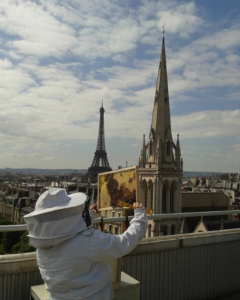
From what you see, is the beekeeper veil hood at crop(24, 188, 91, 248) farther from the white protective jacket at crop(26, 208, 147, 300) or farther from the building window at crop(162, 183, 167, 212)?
the building window at crop(162, 183, 167, 212)

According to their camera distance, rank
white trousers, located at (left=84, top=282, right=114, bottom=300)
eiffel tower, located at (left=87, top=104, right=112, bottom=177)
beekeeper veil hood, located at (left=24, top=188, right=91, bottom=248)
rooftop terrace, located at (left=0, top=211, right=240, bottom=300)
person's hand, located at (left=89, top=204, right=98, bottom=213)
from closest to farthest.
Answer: beekeeper veil hood, located at (left=24, top=188, right=91, bottom=248), white trousers, located at (left=84, top=282, right=114, bottom=300), person's hand, located at (left=89, top=204, right=98, bottom=213), rooftop terrace, located at (left=0, top=211, right=240, bottom=300), eiffel tower, located at (left=87, top=104, right=112, bottom=177)

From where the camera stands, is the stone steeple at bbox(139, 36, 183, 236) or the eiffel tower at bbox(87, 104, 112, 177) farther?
the eiffel tower at bbox(87, 104, 112, 177)

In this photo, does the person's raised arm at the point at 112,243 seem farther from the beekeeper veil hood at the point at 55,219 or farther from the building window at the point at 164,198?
the building window at the point at 164,198

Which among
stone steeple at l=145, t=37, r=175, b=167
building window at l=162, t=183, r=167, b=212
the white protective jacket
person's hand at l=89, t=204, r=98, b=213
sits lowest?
building window at l=162, t=183, r=167, b=212

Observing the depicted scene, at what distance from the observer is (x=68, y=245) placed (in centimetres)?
265

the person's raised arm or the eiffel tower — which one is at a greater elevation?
the eiffel tower

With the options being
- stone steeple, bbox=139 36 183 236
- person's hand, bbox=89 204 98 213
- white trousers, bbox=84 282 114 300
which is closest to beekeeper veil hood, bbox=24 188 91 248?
white trousers, bbox=84 282 114 300

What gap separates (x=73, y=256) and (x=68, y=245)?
0.31 feet

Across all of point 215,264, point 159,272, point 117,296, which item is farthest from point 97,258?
point 215,264

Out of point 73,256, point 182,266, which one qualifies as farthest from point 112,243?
point 182,266

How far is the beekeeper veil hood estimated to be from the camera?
8.54 ft

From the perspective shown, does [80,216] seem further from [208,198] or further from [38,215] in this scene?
[208,198]

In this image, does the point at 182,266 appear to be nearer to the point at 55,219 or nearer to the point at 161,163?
the point at 55,219

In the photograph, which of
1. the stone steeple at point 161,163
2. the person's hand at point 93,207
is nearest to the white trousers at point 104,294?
the person's hand at point 93,207
